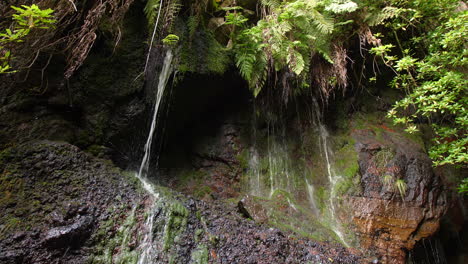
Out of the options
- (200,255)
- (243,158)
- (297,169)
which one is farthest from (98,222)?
(297,169)

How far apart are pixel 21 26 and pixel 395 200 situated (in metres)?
5.47

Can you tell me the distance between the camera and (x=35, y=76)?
3215 mm

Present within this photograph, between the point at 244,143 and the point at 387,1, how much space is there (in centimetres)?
337

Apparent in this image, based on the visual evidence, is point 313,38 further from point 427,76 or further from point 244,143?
point 244,143

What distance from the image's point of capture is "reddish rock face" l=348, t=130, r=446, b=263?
3.99 metres

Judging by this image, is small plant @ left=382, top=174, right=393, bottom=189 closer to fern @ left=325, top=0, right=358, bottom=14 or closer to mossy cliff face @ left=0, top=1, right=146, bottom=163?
fern @ left=325, top=0, right=358, bottom=14

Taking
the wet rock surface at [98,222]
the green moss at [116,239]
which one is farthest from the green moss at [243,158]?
the green moss at [116,239]

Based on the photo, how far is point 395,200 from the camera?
4160mm

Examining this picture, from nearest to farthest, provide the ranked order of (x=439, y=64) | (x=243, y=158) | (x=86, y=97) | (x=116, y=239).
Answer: (x=116, y=239), (x=86, y=97), (x=439, y=64), (x=243, y=158)

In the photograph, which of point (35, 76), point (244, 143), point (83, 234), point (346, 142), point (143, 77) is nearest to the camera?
point (83, 234)

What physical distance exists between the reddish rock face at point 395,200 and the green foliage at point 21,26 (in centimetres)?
465

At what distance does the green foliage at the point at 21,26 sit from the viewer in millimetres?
2336

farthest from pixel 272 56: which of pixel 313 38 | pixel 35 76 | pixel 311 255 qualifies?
pixel 35 76

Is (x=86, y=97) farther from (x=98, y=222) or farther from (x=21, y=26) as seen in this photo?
(x=98, y=222)
